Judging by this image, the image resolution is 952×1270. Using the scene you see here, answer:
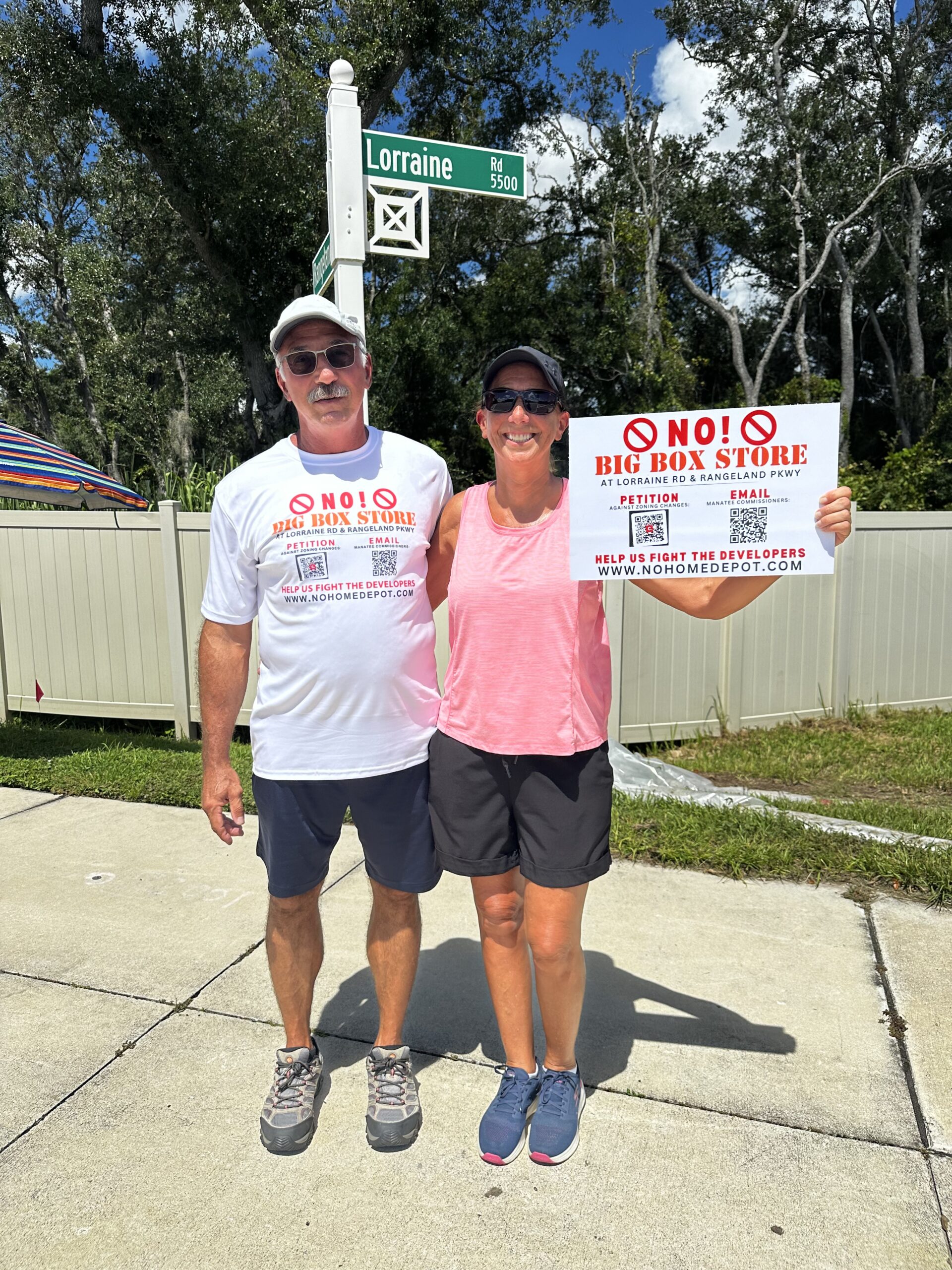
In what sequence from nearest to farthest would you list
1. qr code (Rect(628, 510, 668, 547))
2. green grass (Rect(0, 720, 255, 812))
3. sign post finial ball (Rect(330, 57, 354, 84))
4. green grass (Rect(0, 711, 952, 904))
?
qr code (Rect(628, 510, 668, 547)), green grass (Rect(0, 711, 952, 904)), sign post finial ball (Rect(330, 57, 354, 84)), green grass (Rect(0, 720, 255, 812))

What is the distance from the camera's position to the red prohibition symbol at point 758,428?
2.32 m

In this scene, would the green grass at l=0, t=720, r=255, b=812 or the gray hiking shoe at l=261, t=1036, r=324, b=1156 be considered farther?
the green grass at l=0, t=720, r=255, b=812

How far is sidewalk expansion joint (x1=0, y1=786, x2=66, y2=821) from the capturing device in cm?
507

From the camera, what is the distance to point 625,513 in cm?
237

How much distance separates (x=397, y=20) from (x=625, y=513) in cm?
1704

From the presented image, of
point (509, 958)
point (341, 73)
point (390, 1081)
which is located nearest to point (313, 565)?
point (509, 958)

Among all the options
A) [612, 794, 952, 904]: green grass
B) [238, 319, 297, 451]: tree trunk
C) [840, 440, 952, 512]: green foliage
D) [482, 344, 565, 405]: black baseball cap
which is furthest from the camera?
[238, 319, 297, 451]: tree trunk

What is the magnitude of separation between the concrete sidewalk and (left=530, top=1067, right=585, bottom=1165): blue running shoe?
0.05 m

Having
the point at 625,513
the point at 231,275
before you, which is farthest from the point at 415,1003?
the point at 231,275

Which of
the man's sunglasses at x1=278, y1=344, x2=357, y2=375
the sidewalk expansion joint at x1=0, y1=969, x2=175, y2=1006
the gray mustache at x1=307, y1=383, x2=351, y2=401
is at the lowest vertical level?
the sidewalk expansion joint at x1=0, y1=969, x2=175, y2=1006

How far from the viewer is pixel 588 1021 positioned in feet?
9.84

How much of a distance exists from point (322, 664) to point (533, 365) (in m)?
0.90

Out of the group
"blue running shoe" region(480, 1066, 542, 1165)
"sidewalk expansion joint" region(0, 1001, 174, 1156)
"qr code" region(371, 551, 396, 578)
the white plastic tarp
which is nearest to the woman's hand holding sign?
"qr code" region(371, 551, 396, 578)

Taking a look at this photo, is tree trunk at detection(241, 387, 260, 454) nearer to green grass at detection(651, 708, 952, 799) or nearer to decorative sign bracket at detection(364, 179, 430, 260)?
green grass at detection(651, 708, 952, 799)
